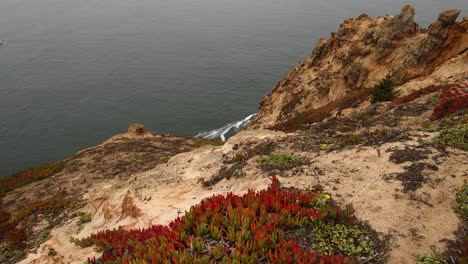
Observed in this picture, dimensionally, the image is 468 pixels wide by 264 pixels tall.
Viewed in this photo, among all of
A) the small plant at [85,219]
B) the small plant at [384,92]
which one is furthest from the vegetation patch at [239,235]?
the small plant at [384,92]

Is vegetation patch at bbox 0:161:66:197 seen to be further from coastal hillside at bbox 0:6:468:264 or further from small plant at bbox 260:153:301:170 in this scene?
small plant at bbox 260:153:301:170

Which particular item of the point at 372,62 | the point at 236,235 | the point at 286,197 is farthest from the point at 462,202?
the point at 372,62

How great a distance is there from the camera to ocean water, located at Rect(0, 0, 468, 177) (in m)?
74.3

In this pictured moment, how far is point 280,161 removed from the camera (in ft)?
46.3

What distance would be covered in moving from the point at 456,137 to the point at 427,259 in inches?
267

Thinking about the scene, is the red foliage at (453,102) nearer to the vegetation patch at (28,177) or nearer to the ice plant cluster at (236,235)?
the ice plant cluster at (236,235)

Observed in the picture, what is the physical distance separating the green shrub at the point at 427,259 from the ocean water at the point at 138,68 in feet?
208

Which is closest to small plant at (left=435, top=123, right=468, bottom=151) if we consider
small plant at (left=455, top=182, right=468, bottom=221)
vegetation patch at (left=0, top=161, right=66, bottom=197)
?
small plant at (left=455, top=182, right=468, bottom=221)

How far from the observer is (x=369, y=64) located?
4069 cm

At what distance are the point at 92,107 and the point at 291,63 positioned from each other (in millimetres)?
60659

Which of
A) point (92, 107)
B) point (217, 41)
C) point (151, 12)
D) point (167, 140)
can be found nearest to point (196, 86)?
point (92, 107)

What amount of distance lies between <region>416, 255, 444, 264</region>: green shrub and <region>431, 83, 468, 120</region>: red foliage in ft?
37.7

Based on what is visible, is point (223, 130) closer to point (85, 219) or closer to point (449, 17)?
point (449, 17)

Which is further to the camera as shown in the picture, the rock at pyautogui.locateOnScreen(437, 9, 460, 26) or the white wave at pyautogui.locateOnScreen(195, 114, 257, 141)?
the white wave at pyautogui.locateOnScreen(195, 114, 257, 141)
